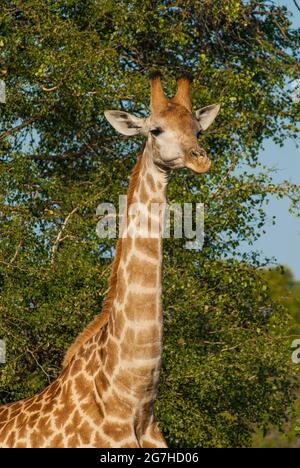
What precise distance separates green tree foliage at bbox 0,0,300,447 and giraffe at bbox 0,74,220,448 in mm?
4811

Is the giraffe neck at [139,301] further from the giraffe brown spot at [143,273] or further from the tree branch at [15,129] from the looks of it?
the tree branch at [15,129]

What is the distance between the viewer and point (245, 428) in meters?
17.1

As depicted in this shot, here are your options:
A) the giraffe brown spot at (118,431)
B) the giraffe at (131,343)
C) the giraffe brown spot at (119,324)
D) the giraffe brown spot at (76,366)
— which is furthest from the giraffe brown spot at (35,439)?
the giraffe brown spot at (119,324)

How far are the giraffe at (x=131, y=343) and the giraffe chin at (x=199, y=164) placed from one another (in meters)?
0.01

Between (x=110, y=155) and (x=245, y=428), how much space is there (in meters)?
4.39

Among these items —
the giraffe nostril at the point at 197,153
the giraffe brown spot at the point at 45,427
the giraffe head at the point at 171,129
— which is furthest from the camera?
the giraffe brown spot at the point at 45,427

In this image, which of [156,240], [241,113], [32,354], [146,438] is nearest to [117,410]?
[146,438]

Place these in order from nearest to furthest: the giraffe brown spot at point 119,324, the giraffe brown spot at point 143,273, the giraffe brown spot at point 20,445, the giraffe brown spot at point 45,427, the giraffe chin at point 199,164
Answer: the giraffe chin at point 199,164 < the giraffe brown spot at point 143,273 < the giraffe brown spot at point 119,324 < the giraffe brown spot at point 45,427 < the giraffe brown spot at point 20,445

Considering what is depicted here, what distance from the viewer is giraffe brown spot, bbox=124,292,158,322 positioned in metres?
9.51

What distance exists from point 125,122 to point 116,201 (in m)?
6.13

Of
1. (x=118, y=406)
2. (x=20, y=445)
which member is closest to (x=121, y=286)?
(x=118, y=406)

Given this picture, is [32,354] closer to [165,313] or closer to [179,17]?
[165,313]

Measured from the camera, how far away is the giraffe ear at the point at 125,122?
10109 millimetres

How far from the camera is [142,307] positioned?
9547 millimetres
